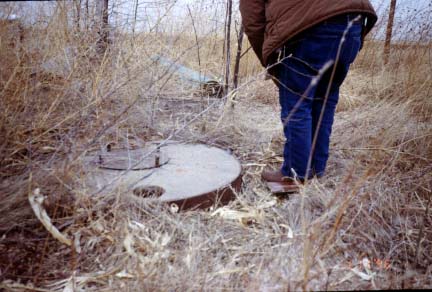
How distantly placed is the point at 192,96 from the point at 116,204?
258 centimetres

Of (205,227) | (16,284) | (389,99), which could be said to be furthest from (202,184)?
(389,99)

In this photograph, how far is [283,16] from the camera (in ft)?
5.75

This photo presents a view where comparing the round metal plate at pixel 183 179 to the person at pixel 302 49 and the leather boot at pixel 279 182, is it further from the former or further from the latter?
the person at pixel 302 49

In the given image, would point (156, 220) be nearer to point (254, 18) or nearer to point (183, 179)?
point (183, 179)

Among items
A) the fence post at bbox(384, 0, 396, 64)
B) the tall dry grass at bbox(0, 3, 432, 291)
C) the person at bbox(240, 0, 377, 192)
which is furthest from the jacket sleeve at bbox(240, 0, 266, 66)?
the fence post at bbox(384, 0, 396, 64)

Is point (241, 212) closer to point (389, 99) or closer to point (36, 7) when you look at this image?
point (36, 7)

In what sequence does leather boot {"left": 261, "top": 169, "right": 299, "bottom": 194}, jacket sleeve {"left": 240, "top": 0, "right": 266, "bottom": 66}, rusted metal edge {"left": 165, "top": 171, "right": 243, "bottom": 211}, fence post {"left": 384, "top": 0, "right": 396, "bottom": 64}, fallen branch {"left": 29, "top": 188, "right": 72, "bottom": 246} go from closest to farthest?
fallen branch {"left": 29, "top": 188, "right": 72, "bottom": 246} → rusted metal edge {"left": 165, "top": 171, "right": 243, "bottom": 211} → jacket sleeve {"left": 240, "top": 0, "right": 266, "bottom": 66} → leather boot {"left": 261, "top": 169, "right": 299, "bottom": 194} → fence post {"left": 384, "top": 0, "right": 396, "bottom": 64}

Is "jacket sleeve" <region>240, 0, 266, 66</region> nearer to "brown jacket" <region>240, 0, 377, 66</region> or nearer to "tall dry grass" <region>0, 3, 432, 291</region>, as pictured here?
"brown jacket" <region>240, 0, 377, 66</region>

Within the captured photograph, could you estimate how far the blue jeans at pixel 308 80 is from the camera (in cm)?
176

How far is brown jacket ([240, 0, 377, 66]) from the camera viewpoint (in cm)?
169

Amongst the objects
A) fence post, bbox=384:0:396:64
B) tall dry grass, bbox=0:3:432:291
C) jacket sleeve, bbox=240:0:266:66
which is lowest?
tall dry grass, bbox=0:3:432:291

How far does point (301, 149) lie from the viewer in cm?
193

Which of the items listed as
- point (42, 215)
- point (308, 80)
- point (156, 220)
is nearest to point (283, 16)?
point (308, 80)

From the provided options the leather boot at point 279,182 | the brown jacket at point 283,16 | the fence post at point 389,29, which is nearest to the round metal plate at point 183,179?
the leather boot at point 279,182
